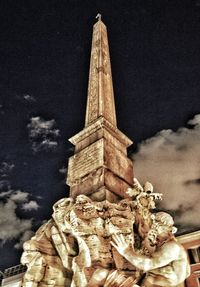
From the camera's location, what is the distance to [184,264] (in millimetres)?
4938

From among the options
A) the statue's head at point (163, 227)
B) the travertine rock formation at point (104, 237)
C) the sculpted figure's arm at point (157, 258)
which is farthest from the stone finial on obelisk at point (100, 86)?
the sculpted figure's arm at point (157, 258)

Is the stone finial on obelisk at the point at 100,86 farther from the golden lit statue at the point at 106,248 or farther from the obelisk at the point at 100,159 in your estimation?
the golden lit statue at the point at 106,248

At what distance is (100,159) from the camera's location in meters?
7.70

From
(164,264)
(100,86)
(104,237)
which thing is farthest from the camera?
(100,86)

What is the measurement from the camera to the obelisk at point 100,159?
7246 millimetres

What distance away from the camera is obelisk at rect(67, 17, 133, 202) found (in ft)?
23.8

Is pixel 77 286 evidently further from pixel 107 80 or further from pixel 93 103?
pixel 107 80

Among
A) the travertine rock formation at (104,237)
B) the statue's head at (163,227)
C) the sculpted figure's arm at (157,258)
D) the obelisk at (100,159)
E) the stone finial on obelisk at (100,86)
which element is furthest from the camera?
the stone finial on obelisk at (100,86)

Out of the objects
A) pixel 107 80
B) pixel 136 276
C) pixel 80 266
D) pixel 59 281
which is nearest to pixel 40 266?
pixel 59 281

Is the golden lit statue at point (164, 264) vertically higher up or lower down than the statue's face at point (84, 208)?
lower down

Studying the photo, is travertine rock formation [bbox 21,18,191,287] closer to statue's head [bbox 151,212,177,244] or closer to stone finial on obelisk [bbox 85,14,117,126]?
statue's head [bbox 151,212,177,244]

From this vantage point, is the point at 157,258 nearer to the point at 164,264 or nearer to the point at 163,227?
the point at 164,264

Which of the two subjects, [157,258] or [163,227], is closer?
[157,258]

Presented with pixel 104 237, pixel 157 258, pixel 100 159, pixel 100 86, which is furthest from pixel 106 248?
pixel 100 86
